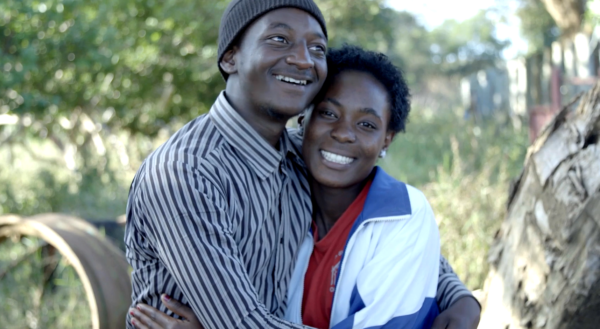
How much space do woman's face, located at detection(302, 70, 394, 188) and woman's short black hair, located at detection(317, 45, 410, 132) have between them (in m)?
0.03

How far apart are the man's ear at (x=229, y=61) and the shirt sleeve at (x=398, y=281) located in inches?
32.2

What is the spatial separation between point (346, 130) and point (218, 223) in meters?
0.76

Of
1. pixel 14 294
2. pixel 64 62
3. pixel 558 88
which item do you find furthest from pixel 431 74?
pixel 14 294

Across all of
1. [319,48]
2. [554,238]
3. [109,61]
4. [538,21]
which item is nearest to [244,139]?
[319,48]

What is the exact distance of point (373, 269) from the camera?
223cm

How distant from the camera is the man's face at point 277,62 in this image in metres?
2.27

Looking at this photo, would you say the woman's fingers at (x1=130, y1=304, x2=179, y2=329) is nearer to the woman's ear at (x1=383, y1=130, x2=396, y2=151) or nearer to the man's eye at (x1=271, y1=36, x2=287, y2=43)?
the man's eye at (x1=271, y1=36, x2=287, y2=43)

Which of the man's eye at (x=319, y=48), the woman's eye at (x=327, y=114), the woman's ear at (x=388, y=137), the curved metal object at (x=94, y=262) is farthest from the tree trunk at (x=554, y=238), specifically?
the curved metal object at (x=94, y=262)

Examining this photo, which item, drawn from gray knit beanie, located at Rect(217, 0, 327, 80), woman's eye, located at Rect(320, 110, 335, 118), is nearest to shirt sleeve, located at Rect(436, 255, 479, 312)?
woman's eye, located at Rect(320, 110, 335, 118)

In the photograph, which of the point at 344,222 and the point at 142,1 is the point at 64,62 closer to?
the point at 142,1

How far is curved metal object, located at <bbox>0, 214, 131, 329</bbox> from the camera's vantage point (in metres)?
3.20

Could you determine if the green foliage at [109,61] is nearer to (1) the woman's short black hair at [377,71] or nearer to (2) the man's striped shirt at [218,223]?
(1) the woman's short black hair at [377,71]

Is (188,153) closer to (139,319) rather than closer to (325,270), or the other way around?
(139,319)

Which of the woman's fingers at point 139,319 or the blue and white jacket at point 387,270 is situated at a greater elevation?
the blue and white jacket at point 387,270
